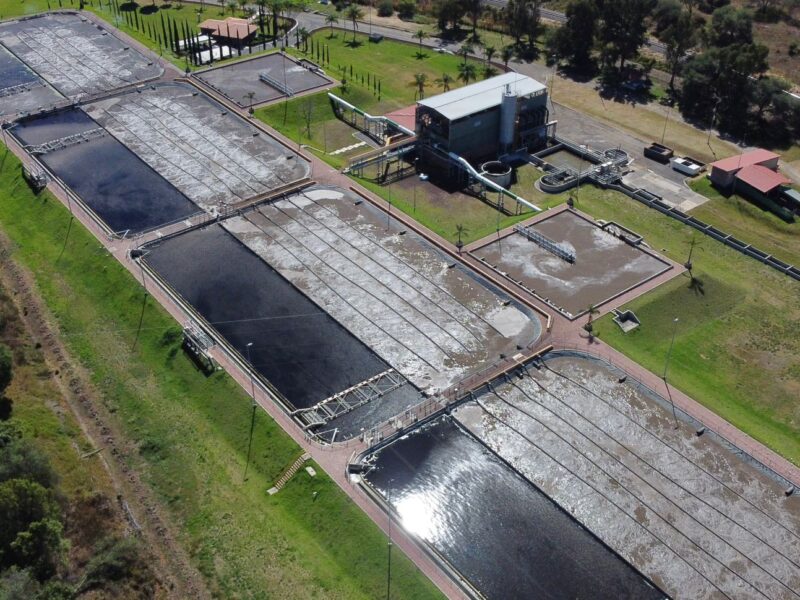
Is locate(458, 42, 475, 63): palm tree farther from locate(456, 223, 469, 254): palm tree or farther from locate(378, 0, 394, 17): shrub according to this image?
locate(456, 223, 469, 254): palm tree

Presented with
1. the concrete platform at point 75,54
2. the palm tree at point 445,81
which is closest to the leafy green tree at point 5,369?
the concrete platform at point 75,54

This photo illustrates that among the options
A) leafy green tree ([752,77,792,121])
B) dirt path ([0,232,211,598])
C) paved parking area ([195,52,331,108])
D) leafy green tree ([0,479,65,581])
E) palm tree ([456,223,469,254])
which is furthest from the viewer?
paved parking area ([195,52,331,108])

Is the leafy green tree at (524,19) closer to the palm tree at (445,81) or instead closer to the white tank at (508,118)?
the palm tree at (445,81)

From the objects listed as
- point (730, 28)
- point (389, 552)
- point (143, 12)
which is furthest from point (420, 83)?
point (389, 552)

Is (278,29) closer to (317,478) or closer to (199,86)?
(199,86)

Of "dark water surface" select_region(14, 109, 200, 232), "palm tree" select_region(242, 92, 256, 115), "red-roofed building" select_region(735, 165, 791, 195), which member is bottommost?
"dark water surface" select_region(14, 109, 200, 232)

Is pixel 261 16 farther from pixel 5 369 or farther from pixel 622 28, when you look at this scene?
pixel 5 369

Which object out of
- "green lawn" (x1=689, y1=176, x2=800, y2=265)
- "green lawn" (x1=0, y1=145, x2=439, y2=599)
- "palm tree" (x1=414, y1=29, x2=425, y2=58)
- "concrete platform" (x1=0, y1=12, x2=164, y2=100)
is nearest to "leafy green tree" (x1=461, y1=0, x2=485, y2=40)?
"palm tree" (x1=414, y1=29, x2=425, y2=58)
